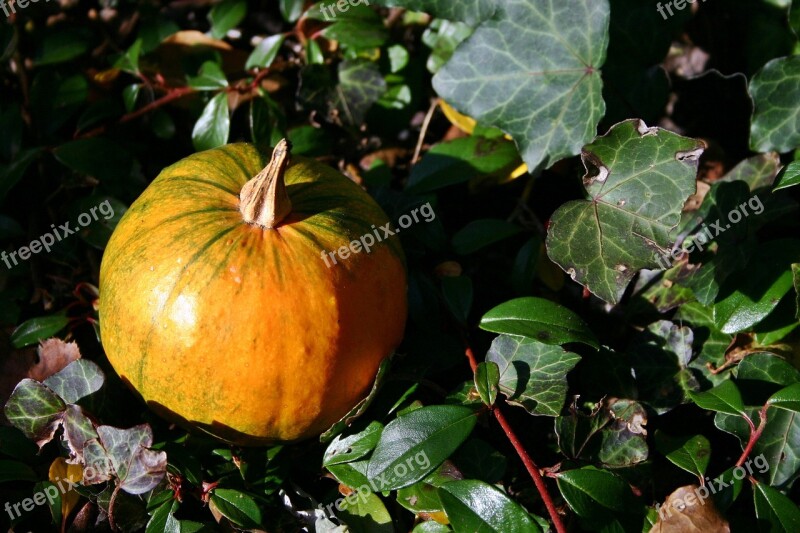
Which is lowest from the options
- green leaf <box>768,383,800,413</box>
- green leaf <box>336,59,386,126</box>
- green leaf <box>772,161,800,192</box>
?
green leaf <box>768,383,800,413</box>

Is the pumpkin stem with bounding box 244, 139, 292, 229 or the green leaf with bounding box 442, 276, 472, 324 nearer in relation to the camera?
the pumpkin stem with bounding box 244, 139, 292, 229

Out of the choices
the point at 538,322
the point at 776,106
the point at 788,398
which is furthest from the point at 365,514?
the point at 776,106

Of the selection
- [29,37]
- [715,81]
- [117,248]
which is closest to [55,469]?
[117,248]

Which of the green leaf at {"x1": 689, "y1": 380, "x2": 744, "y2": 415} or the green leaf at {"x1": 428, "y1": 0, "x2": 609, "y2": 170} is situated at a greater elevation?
the green leaf at {"x1": 428, "y1": 0, "x2": 609, "y2": 170}

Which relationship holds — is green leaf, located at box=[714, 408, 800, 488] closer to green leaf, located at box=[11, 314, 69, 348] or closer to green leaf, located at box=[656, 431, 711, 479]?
green leaf, located at box=[656, 431, 711, 479]

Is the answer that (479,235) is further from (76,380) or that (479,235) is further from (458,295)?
(76,380)

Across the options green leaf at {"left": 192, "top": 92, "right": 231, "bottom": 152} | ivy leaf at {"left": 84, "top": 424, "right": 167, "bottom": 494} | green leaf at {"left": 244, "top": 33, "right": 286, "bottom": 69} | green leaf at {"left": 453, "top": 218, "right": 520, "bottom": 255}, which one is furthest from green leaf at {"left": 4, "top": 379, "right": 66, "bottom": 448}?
green leaf at {"left": 244, "top": 33, "right": 286, "bottom": 69}
